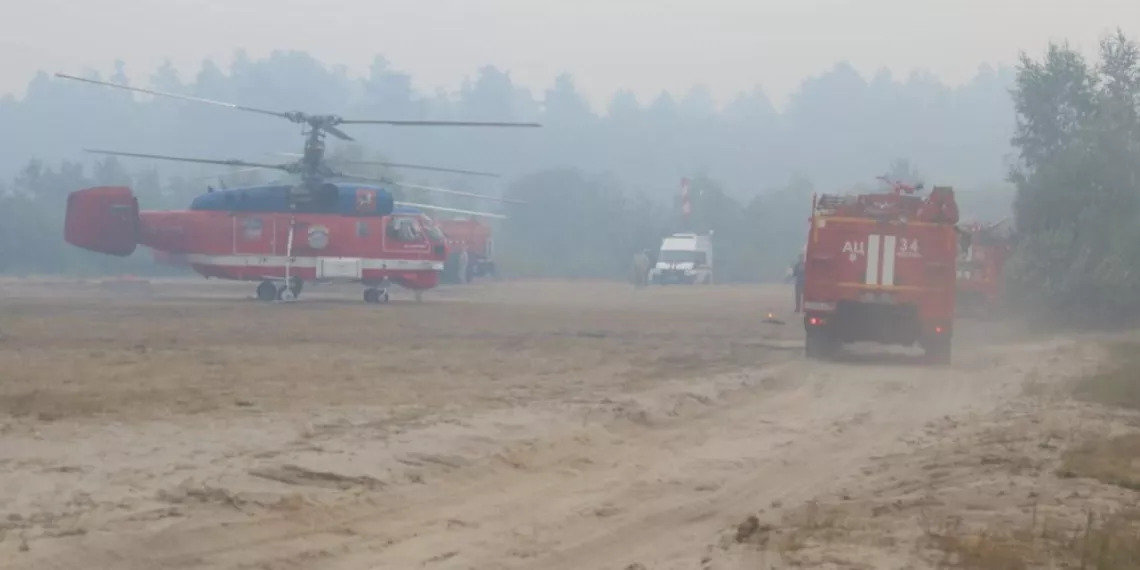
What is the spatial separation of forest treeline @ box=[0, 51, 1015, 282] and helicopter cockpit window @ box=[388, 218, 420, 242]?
1137 inches

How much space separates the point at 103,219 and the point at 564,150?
125 metres

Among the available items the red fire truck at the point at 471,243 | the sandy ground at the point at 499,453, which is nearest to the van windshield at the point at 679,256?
the red fire truck at the point at 471,243

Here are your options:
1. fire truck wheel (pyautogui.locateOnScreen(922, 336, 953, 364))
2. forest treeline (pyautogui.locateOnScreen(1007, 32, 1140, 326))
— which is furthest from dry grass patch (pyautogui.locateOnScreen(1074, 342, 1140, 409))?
forest treeline (pyautogui.locateOnScreen(1007, 32, 1140, 326))

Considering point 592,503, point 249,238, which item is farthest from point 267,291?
point 592,503

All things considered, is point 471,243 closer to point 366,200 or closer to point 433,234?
point 433,234

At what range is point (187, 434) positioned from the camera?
10891 millimetres

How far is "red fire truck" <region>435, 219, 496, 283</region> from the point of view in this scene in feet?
184

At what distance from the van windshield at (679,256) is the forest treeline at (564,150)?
12832mm

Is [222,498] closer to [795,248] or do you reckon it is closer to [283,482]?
[283,482]

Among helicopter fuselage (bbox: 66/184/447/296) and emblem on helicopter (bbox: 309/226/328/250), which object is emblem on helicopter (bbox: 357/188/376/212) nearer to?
helicopter fuselage (bbox: 66/184/447/296)

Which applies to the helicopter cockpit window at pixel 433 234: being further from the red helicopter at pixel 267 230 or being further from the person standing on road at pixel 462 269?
the person standing on road at pixel 462 269

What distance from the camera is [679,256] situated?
62.4 meters

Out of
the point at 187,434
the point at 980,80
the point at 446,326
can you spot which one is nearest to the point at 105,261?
the point at 446,326

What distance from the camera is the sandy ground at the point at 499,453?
26.2ft
